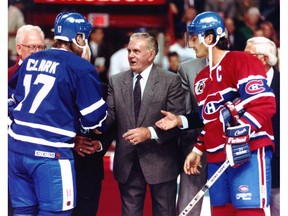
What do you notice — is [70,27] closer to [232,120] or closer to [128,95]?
[128,95]

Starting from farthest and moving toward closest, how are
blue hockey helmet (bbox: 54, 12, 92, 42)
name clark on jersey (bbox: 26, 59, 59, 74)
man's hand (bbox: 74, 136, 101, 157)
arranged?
man's hand (bbox: 74, 136, 101, 157), blue hockey helmet (bbox: 54, 12, 92, 42), name clark on jersey (bbox: 26, 59, 59, 74)

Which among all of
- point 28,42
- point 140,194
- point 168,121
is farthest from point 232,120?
point 28,42

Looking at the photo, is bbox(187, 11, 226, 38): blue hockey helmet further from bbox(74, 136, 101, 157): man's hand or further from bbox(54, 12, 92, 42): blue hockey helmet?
bbox(74, 136, 101, 157): man's hand

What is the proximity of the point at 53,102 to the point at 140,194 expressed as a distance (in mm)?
957

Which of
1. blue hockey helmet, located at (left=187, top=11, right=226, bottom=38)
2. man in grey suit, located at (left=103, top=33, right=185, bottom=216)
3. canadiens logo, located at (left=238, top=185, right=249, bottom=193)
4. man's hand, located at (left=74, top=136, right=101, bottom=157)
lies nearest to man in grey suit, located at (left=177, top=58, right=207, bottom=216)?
man in grey suit, located at (left=103, top=33, right=185, bottom=216)

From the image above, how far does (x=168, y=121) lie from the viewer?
4848 mm

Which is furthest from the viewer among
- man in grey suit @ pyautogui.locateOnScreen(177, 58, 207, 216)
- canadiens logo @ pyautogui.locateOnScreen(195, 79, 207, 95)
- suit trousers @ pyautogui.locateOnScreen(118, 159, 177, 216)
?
man in grey suit @ pyautogui.locateOnScreen(177, 58, 207, 216)

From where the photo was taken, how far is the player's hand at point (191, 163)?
4871 millimetres

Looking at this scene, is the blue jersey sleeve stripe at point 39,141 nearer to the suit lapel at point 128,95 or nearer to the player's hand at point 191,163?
the suit lapel at point 128,95

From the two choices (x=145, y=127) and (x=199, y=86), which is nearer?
(x=199, y=86)

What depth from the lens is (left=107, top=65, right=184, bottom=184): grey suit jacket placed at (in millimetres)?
5012

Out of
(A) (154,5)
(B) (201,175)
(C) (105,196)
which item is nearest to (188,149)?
(B) (201,175)

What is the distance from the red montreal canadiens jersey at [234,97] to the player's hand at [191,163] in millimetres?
57
